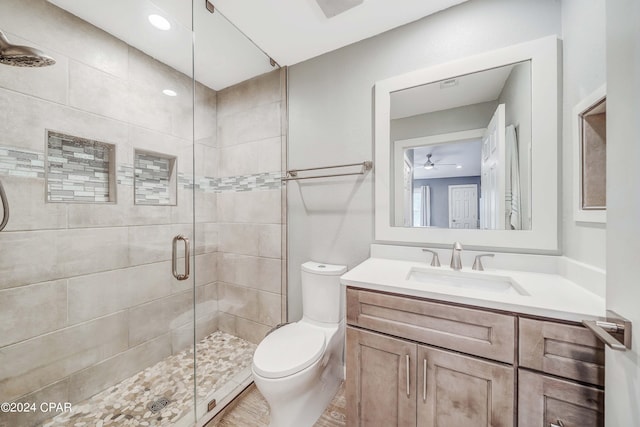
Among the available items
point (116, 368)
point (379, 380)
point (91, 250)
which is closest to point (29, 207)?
point (91, 250)

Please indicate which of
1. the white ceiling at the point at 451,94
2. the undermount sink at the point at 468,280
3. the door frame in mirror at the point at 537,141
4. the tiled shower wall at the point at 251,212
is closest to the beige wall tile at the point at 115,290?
the tiled shower wall at the point at 251,212

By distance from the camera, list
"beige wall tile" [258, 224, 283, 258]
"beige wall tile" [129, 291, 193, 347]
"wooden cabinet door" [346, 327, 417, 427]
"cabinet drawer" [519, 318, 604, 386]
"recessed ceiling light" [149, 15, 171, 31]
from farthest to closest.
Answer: "beige wall tile" [258, 224, 283, 258] → "beige wall tile" [129, 291, 193, 347] → "recessed ceiling light" [149, 15, 171, 31] → "wooden cabinet door" [346, 327, 417, 427] → "cabinet drawer" [519, 318, 604, 386]

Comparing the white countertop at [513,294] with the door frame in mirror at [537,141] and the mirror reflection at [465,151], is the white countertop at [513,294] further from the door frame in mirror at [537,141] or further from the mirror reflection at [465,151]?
the mirror reflection at [465,151]

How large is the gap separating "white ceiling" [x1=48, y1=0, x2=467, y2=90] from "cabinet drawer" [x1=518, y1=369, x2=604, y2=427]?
1844mm

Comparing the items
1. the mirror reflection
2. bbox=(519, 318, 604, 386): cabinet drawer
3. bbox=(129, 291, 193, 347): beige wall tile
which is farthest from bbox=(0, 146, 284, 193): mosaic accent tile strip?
bbox=(519, 318, 604, 386): cabinet drawer

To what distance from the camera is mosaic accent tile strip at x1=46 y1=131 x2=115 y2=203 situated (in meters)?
1.35

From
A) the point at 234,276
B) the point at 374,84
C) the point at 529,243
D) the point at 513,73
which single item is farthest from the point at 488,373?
the point at 234,276

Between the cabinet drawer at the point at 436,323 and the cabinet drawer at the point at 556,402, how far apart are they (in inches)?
3.7

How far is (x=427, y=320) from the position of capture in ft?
3.15

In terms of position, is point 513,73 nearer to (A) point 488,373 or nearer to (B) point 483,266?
(B) point 483,266

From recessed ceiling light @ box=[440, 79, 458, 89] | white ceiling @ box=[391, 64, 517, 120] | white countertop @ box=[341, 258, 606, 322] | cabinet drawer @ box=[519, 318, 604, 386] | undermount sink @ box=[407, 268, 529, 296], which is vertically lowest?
cabinet drawer @ box=[519, 318, 604, 386]

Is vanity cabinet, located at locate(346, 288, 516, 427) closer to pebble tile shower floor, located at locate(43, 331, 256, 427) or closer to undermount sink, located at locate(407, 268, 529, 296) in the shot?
undermount sink, located at locate(407, 268, 529, 296)

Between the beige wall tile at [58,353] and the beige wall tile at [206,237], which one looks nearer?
the beige wall tile at [58,353]

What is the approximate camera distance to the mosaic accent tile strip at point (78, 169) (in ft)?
4.43
